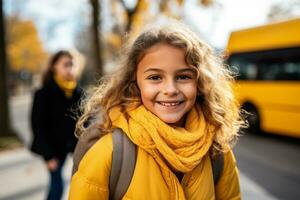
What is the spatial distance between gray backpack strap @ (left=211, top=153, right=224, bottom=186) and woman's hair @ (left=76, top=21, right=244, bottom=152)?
0.04 metres

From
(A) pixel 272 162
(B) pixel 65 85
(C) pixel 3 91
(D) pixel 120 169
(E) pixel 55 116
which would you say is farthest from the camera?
(C) pixel 3 91

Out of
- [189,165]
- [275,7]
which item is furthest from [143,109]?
[275,7]

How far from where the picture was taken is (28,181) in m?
6.12

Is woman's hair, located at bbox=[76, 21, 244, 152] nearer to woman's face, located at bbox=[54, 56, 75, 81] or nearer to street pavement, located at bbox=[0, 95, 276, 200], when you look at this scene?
Result: woman's face, located at bbox=[54, 56, 75, 81]

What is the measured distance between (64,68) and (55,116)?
47 cm

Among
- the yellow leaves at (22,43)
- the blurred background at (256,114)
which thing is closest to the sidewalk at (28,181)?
the blurred background at (256,114)

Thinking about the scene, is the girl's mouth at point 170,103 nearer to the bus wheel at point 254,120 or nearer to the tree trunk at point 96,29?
the bus wheel at point 254,120

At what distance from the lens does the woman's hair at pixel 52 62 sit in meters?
4.07

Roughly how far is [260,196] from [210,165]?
386 cm

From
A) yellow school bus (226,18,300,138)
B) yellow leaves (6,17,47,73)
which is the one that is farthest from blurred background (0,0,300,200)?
yellow leaves (6,17,47,73)

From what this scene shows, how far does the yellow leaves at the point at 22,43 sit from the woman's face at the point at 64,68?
33.5 m

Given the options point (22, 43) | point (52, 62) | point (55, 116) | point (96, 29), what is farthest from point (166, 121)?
point (22, 43)

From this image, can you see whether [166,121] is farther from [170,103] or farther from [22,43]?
[22,43]

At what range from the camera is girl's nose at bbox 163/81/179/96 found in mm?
1745
